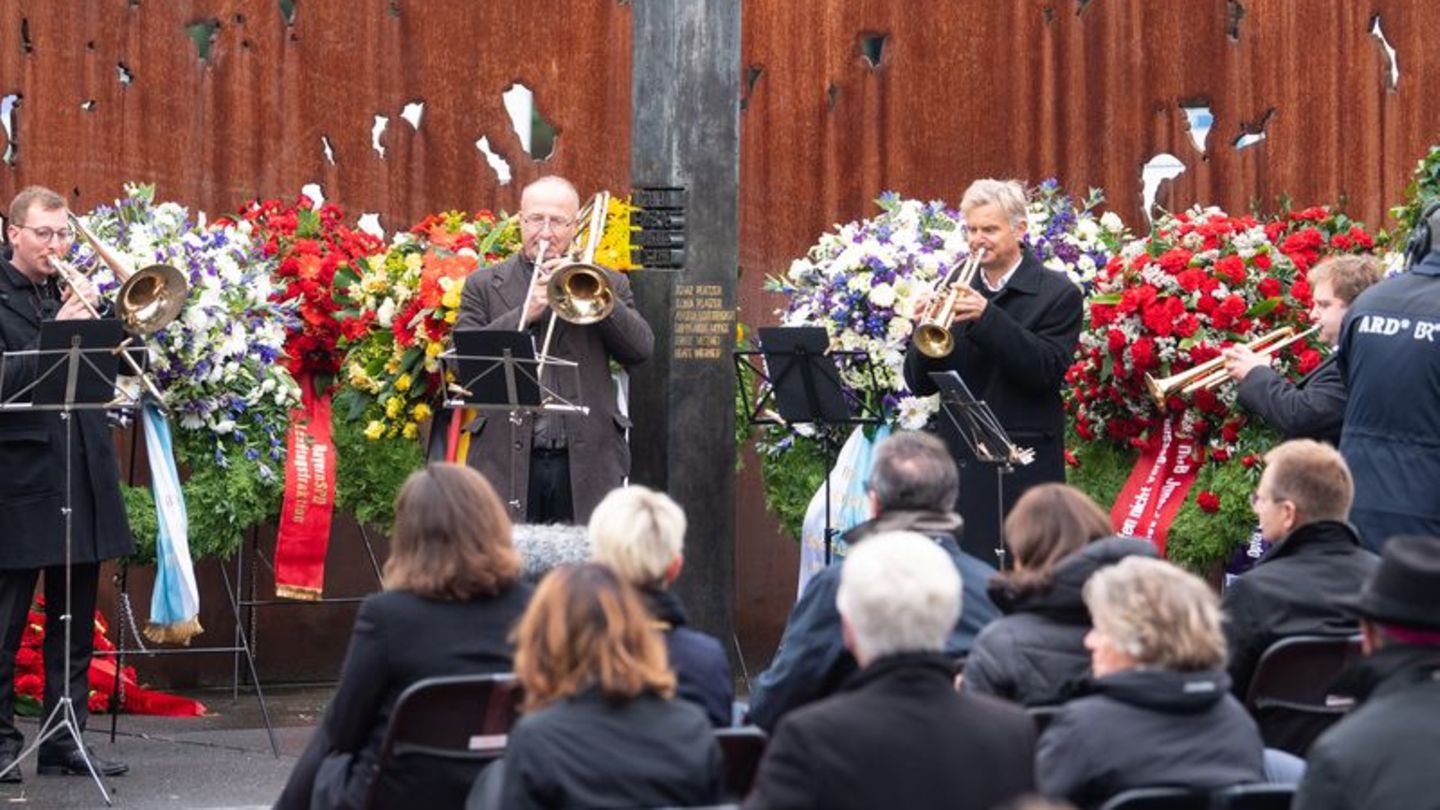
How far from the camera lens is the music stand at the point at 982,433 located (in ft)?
24.7

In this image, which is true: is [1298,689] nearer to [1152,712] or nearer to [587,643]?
[1152,712]

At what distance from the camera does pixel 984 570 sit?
18.2 ft

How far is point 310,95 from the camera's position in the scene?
10461 mm

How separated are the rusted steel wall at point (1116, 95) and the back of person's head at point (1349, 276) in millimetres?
3698

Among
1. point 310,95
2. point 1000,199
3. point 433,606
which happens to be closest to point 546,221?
point 1000,199

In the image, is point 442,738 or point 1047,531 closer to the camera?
point 442,738

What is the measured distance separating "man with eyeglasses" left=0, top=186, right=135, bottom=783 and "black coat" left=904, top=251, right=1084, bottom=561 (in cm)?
287

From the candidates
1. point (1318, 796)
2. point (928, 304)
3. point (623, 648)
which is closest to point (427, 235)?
point (928, 304)

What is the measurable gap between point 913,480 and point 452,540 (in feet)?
3.68

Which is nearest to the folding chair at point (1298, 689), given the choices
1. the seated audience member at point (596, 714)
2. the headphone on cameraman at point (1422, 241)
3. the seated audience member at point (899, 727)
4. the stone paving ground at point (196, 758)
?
the seated audience member at point (899, 727)

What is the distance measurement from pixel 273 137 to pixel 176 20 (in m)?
0.67

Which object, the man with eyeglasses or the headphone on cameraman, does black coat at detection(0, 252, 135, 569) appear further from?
the headphone on cameraman

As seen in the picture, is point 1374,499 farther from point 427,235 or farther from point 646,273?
point 427,235

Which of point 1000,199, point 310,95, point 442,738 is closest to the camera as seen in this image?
point 442,738
